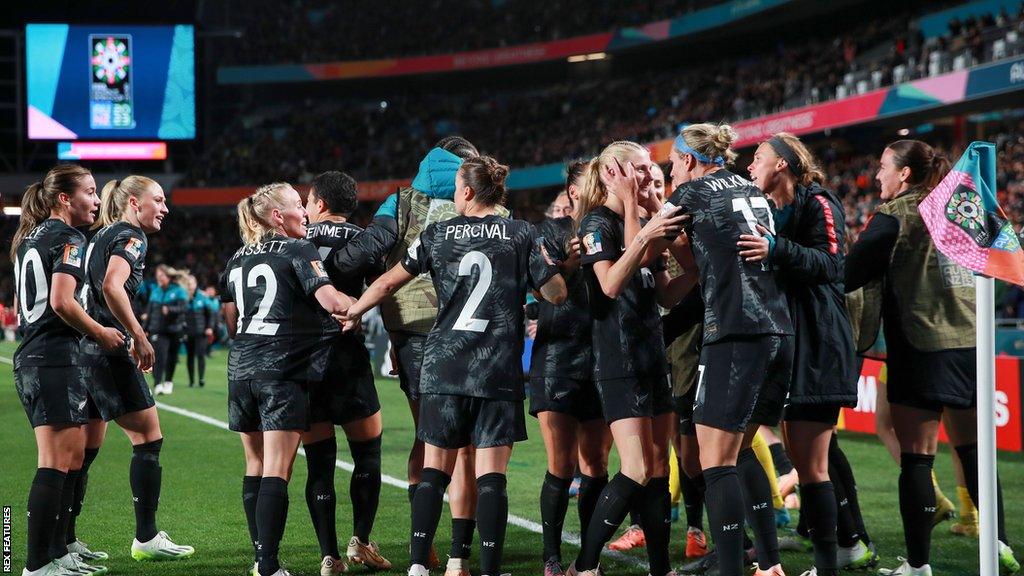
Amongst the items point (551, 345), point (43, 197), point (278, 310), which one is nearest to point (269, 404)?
point (278, 310)

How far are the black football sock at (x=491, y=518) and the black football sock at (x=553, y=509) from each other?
510 millimetres

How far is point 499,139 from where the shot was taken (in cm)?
4550

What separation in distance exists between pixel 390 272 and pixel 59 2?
4281 centimetres

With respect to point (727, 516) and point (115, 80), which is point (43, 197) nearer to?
point (727, 516)

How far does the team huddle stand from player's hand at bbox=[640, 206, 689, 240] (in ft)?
0.04

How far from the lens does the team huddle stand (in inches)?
183

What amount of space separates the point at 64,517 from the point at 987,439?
4.48m

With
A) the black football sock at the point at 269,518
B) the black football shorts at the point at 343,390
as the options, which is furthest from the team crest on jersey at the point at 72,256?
the black football sock at the point at 269,518

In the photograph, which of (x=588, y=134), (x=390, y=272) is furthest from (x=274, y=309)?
(x=588, y=134)

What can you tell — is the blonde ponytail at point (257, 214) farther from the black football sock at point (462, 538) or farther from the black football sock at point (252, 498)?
the black football sock at point (462, 538)

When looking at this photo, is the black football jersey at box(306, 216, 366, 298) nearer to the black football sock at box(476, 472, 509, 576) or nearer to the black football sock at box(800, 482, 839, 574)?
the black football sock at box(476, 472, 509, 576)

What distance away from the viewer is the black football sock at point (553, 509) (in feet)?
17.6

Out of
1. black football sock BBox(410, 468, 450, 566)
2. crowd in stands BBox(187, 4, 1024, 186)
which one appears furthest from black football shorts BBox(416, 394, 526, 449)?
crowd in stands BBox(187, 4, 1024, 186)

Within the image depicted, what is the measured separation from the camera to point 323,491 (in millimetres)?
5582
